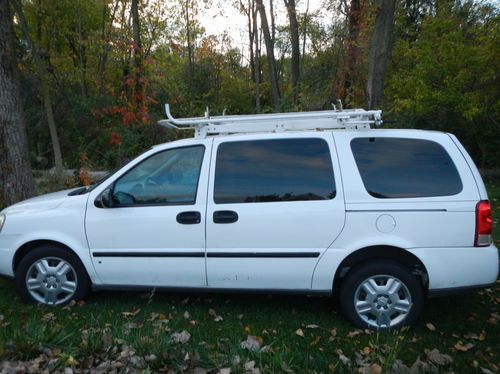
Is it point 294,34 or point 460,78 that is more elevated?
point 294,34

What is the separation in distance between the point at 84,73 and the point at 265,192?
1738cm

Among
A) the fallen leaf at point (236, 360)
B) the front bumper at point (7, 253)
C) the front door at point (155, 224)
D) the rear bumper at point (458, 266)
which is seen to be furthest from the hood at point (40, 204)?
the rear bumper at point (458, 266)

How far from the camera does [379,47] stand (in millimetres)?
9812

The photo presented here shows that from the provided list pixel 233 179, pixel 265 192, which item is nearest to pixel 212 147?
pixel 233 179

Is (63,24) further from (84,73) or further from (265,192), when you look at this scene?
(265,192)

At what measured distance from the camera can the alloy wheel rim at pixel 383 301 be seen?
4195 mm

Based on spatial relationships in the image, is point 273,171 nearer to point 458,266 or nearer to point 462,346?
point 458,266

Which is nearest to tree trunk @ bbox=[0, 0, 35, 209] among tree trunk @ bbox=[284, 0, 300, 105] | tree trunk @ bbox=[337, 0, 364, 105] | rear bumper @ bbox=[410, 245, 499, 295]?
rear bumper @ bbox=[410, 245, 499, 295]

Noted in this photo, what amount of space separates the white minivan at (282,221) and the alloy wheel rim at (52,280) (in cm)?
1

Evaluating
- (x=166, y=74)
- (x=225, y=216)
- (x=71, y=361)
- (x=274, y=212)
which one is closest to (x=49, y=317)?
(x=71, y=361)

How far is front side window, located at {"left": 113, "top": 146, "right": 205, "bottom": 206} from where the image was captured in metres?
4.48

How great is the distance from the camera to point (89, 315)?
15.0 feet

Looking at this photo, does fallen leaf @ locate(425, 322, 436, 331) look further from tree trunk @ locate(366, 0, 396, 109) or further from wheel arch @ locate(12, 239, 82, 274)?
tree trunk @ locate(366, 0, 396, 109)

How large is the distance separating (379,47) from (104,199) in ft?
23.9
